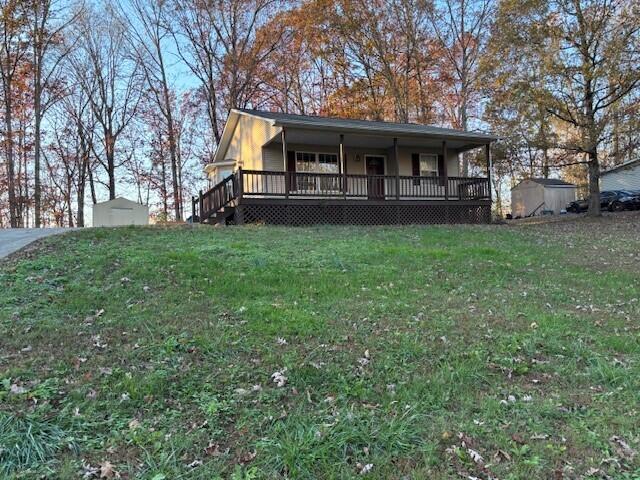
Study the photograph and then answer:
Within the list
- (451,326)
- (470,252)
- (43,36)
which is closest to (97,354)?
(451,326)

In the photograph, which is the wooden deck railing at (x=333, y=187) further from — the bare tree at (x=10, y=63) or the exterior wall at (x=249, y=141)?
the bare tree at (x=10, y=63)

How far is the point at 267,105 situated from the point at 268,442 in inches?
1117

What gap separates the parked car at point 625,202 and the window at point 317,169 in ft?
53.9

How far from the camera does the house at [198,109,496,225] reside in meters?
15.2

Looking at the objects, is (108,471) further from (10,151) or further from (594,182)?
(10,151)


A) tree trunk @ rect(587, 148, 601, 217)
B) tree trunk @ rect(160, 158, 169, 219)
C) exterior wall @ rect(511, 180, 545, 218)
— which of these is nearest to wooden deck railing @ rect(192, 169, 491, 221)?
tree trunk @ rect(587, 148, 601, 217)

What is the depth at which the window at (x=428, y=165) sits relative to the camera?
62.8 ft

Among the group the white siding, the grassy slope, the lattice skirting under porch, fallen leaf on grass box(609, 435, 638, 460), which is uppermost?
the white siding

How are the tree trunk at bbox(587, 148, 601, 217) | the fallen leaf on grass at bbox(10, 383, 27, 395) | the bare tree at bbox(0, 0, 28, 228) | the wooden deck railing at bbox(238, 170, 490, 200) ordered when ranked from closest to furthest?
1. the fallen leaf on grass at bbox(10, 383, 27, 395)
2. the wooden deck railing at bbox(238, 170, 490, 200)
3. the tree trunk at bbox(587, 148, 601, 217)
4. the bare tree at bbox(0, 0, 28, 228)

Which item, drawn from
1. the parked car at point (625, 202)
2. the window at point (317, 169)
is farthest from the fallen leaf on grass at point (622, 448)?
the parked car at point (625, 202)

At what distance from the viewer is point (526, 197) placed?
3269 centimetres

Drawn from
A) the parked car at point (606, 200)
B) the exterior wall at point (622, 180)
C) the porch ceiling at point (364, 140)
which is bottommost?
the parked car at point (606, 200)

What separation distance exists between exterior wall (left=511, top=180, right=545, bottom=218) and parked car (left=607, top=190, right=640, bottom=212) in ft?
21.7

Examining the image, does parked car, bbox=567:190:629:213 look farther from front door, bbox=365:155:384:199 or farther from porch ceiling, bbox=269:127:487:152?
front door, bbox=365:155:384:199
